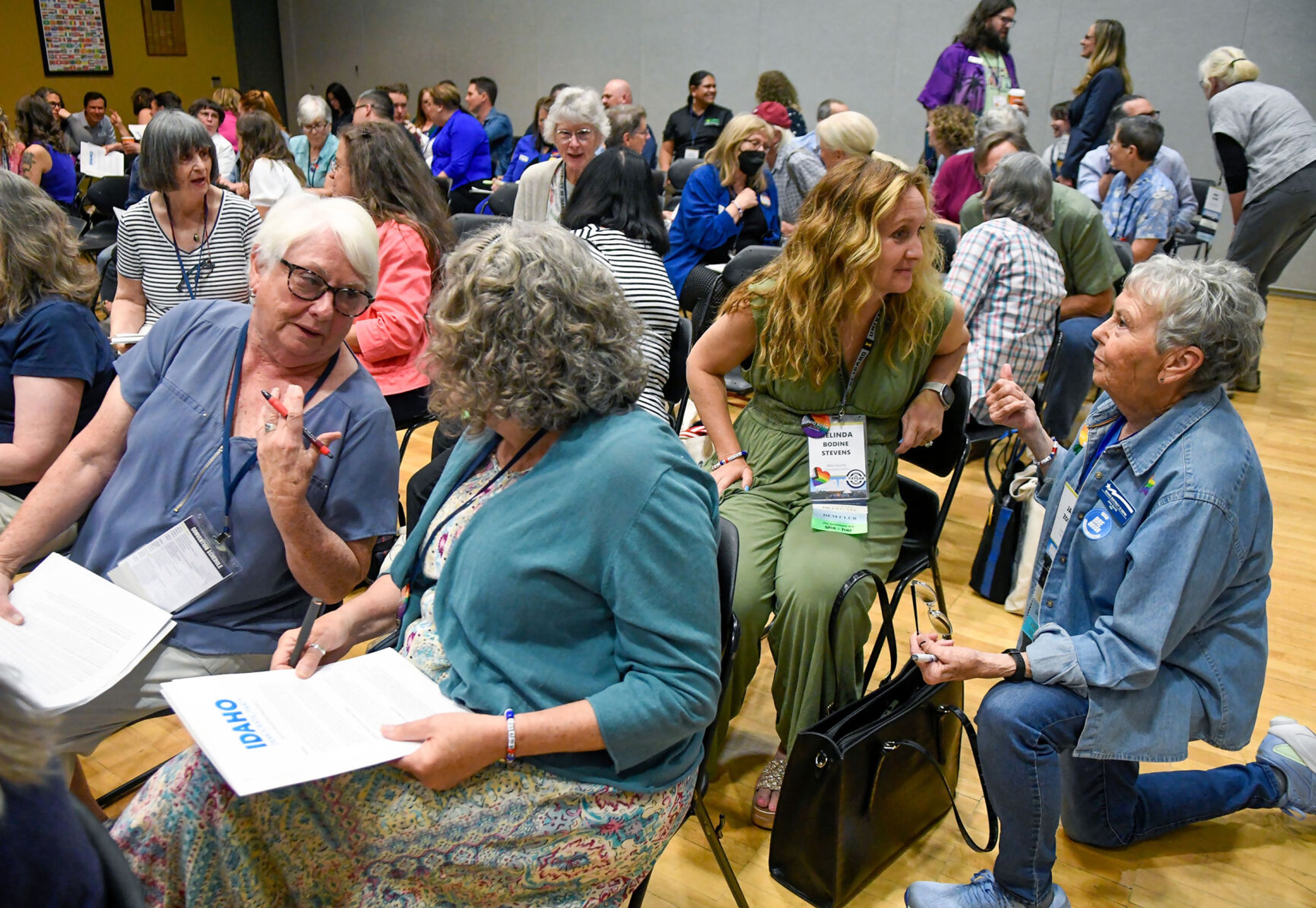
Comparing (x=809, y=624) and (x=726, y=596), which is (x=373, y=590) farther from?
(x=809, y=624)

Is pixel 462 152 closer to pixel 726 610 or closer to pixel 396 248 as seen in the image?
pixel 396 248

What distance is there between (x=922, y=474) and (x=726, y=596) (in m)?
3.05

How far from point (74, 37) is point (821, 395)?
1290cm

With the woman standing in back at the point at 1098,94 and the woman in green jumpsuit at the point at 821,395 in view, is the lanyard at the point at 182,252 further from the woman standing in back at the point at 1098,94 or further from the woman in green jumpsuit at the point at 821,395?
the woman standing in back at the point at 1098,94

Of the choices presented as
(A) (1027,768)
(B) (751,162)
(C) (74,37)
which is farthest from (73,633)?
(C) (74,37)

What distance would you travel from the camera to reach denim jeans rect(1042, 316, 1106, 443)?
4.19 m

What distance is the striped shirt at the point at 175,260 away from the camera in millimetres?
3168

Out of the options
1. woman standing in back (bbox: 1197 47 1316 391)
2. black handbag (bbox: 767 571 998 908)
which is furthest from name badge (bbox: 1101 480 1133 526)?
woman standing in back (bbox: 1197 47 1316 391)

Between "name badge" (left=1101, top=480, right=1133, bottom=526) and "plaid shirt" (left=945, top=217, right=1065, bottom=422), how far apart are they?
5.36 feet

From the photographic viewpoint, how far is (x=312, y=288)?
1793mm

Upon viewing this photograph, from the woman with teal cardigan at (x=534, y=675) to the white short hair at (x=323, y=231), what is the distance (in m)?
0.45

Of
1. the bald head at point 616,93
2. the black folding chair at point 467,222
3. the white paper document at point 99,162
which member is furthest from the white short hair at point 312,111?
the black folding chair at point 467,222

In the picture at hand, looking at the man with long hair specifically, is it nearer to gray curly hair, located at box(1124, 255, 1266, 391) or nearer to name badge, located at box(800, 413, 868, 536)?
name badge, located at box(800, 413, 868, 536)

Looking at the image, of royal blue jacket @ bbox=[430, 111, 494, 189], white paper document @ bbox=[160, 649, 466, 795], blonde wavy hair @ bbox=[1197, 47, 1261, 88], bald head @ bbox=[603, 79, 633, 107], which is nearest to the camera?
white paper document @ bbox=[160, 649, 466, 795]
